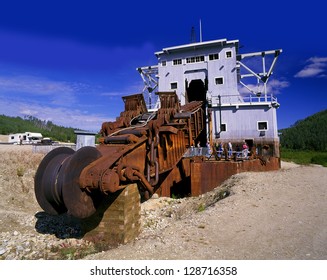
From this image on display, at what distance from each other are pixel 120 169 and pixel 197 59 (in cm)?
1914

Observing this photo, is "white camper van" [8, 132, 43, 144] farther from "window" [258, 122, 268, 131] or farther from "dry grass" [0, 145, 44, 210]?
"window" [258, 122, 268, 131]

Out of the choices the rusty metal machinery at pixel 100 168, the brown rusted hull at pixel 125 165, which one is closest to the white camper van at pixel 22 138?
the brown rusted hull at pixel 125 165

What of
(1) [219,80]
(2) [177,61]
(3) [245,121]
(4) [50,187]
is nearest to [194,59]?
(2) [177,61]

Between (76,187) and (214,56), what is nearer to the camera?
(76,187)

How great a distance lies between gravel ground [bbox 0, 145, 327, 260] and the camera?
4879mm

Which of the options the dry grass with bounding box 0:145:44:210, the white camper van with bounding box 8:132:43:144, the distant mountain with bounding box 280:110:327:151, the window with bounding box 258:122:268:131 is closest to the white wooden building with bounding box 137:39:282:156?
the window with bounding box 258:122:268:131

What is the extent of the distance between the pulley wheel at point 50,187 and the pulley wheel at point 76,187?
8.7 inches

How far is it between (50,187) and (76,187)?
0.70 metres

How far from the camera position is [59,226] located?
959 centimetres

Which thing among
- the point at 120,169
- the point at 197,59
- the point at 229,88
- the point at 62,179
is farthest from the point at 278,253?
the point at 197,59

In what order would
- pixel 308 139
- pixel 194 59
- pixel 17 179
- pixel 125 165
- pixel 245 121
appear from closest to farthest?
1. pixel 125 165
2. pixel 17 179
3. pixel 245 121
4. pixel 194 59
5. pixel 308 139

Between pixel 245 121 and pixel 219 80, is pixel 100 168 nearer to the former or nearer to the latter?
pixel 245 121

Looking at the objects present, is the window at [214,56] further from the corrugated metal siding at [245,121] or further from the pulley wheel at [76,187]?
the pulley wheel at [76,187]

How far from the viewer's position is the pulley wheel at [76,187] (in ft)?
16.7
